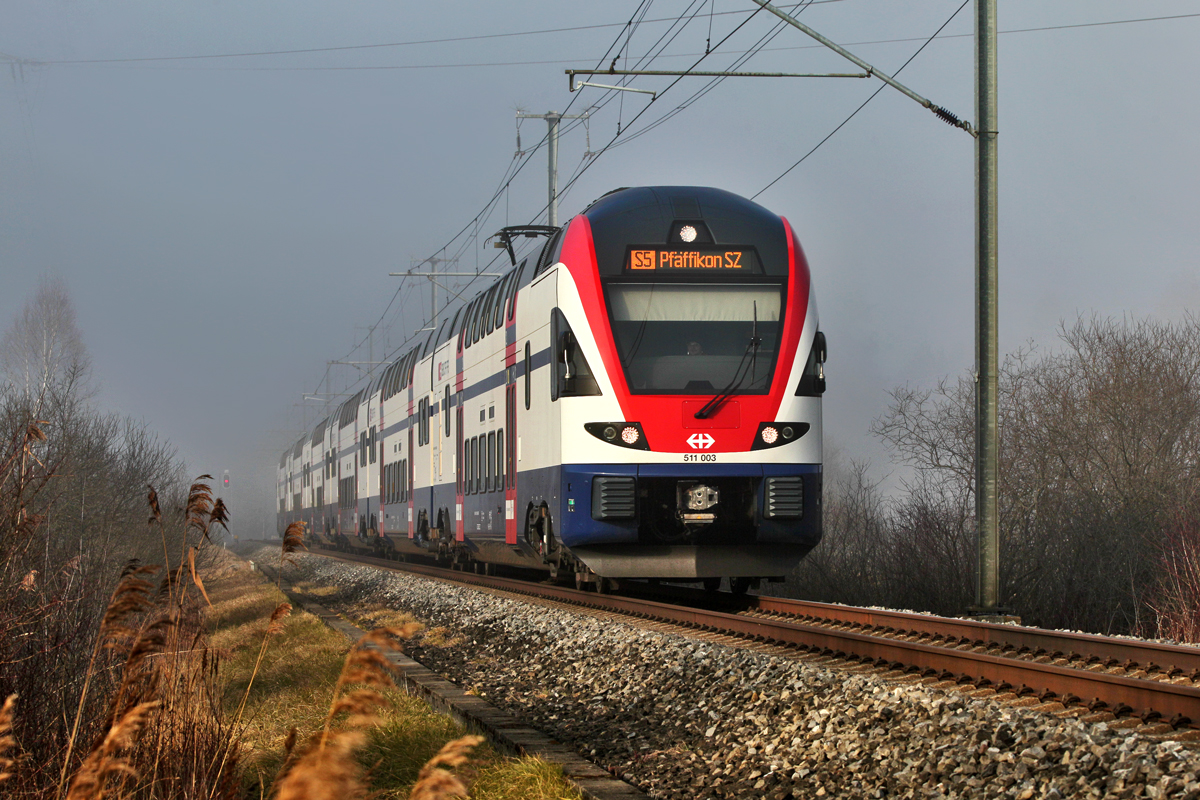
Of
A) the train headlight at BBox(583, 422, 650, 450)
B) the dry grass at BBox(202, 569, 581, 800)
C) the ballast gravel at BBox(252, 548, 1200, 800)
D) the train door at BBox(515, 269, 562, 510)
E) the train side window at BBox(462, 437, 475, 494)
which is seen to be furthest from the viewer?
the train side window at BBox(462, 437, 475, 494)

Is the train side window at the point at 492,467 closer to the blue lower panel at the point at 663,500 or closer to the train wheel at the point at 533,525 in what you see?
the train wheel at the point at 533,525

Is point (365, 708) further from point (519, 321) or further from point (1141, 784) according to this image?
point (519, 321)

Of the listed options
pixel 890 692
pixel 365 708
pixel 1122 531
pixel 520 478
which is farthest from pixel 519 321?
pixel 365 708

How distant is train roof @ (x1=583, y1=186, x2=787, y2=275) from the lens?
41.1 feet

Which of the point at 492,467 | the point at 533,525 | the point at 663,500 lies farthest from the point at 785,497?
the point at 492,467

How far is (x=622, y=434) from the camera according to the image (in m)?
12.1

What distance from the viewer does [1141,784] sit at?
4.47m

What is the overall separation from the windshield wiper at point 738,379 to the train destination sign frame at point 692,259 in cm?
47

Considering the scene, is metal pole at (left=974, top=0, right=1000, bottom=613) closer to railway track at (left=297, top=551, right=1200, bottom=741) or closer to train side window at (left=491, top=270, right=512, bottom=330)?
railway track at (left=297, top=551, right=1200, bottom=741)

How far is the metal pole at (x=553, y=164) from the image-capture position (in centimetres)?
2406

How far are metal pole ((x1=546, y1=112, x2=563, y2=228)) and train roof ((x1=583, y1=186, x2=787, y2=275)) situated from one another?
10.6 meters

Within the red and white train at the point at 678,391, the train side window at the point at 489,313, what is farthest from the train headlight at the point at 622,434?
the train side window at the point at 489,313

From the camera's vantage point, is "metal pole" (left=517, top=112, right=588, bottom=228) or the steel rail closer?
the steel rail

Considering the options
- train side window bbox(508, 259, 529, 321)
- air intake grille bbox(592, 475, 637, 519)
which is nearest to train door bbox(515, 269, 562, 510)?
train side window bbox(508, 259, 529, 321)
